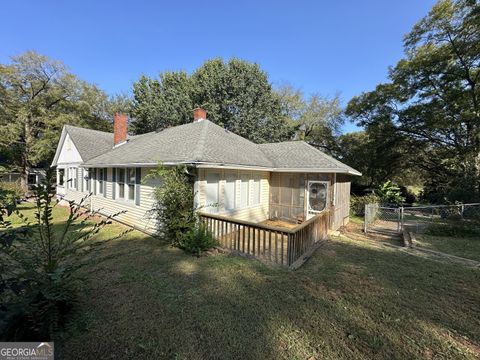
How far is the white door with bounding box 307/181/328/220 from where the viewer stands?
10.6m

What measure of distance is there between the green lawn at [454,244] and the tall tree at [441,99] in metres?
6.42

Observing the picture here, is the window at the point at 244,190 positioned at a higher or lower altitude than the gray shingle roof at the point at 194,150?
lower

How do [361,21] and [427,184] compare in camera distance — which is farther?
[427,184]

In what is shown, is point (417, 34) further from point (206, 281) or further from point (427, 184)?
point (206, 281)

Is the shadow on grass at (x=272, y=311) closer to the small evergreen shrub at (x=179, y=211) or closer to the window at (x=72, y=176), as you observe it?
the small evergreen shrub at (x=179, y=211)

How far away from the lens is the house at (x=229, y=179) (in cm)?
861

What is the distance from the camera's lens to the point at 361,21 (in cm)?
1170

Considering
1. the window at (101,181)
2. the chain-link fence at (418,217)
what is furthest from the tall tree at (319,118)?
the window at (101,181)

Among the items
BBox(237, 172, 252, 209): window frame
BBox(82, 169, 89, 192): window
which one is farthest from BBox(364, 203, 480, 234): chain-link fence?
BBox(82, 169, 89, 192): window

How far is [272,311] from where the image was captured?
152 inches

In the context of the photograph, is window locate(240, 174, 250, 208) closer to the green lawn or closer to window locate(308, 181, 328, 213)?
window locate(308, 181, 328, 213)

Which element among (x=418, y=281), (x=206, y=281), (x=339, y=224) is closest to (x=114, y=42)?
(x=206, y=281)

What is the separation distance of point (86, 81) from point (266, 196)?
94.4 ft

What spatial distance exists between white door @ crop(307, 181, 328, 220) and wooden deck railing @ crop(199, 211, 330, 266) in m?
1.92
